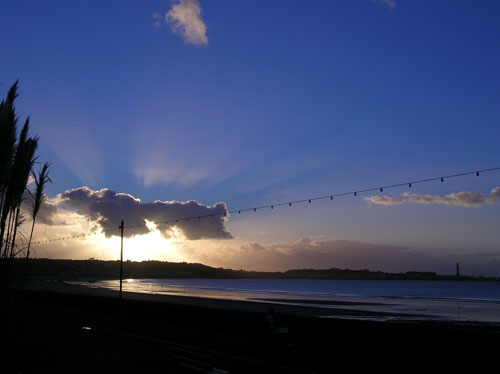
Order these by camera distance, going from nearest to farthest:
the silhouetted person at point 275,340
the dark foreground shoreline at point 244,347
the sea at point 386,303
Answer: the dark foreground shoreline at point 244,347
the silhouetted person at point 275,340
the sea at point 386,303

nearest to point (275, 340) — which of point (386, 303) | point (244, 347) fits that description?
point (244, 347)

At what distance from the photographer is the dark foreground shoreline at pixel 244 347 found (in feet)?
32.4

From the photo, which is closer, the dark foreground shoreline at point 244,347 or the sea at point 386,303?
the dark foreground shoreline at point 244,347

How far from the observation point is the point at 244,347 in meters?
14.6

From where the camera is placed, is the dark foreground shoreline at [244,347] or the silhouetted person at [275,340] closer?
the dark foreground shoreline at [244,347]

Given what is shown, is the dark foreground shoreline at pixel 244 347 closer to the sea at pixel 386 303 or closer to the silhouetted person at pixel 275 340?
the silhouetted person at pixel 275 340

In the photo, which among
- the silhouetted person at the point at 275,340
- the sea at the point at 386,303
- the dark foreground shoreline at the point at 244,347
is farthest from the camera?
the sea at the point at 386,303

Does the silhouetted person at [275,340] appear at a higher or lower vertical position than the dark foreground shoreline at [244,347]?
higher

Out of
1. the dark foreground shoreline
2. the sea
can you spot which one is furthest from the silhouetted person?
the sea

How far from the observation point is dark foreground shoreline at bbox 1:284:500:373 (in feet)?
32.4

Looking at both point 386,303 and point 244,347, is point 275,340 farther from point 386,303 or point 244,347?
point 386,303

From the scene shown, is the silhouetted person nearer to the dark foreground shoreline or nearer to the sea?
the dark foreground shoreline

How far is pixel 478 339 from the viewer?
11688 millimetres

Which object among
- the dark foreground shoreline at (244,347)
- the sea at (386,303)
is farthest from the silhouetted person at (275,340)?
the sea at (386,303)
